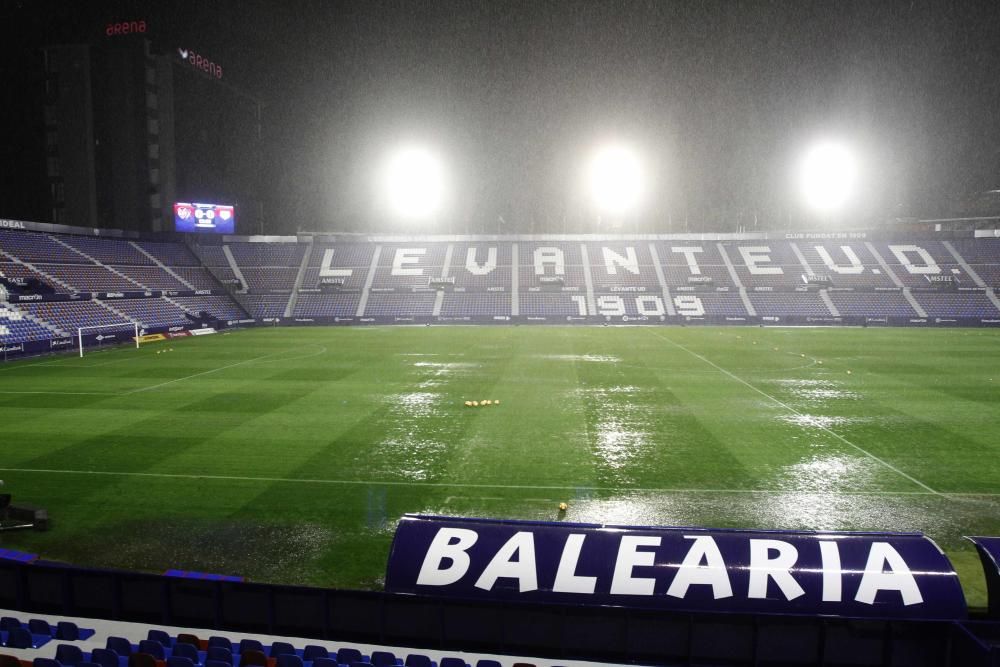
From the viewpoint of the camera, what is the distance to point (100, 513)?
12305 millimetres

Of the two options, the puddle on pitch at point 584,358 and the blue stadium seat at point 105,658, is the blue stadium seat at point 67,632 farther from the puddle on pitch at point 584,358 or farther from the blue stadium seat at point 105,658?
the puddle on pitch at point 584,358

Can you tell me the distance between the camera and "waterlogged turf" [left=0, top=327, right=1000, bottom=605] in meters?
11.5

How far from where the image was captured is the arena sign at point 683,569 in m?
6.43

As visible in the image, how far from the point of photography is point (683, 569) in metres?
6.71

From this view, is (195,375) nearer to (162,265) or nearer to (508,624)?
(508,624)

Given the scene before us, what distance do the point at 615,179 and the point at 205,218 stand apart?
41996 mm

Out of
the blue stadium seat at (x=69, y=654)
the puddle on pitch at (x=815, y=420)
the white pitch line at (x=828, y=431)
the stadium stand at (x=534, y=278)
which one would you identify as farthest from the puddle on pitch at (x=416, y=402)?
the stadium stand at (x=534, y=278)

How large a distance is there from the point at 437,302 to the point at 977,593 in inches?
2115

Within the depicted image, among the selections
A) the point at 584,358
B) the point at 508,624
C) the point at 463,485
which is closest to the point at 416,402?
the point at 463,485

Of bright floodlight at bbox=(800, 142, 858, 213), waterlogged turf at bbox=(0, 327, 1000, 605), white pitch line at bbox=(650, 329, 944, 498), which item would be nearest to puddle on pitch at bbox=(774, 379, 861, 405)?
waterlogged turf at bbox=(0, 327, 1000, 605)

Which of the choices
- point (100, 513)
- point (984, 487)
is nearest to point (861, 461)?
point (984, 487)

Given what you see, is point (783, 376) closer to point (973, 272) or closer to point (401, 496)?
point (401, 496)

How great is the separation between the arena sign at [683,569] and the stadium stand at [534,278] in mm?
46076

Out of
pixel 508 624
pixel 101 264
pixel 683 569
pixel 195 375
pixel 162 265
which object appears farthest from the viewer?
pixel 162 265
